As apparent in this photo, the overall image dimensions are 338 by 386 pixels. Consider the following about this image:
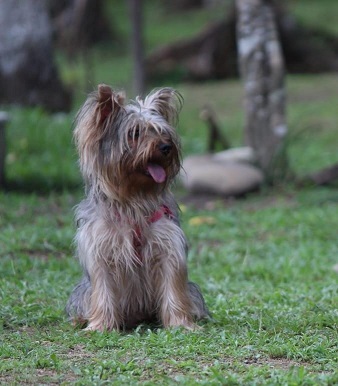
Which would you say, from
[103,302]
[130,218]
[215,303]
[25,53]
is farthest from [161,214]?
[25,53]

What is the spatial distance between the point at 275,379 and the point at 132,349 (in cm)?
104

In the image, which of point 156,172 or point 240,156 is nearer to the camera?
point 156,172

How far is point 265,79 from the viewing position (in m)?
12.0

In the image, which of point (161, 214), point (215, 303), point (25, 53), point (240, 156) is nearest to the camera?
point (161, 214)

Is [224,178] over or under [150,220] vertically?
under

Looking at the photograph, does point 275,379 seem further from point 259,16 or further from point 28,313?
point 259,16

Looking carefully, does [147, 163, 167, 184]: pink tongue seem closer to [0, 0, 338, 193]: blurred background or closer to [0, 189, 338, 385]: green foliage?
[0, 189, 338, 385]: green foliage

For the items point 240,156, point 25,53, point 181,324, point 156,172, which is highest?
point 25,53

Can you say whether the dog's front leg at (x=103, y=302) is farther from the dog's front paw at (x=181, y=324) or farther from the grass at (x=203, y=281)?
the dog's front paw at (x=181, y=324)

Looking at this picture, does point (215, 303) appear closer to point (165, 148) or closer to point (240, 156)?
point (165, 148)

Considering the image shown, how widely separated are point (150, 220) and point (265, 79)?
234 inches

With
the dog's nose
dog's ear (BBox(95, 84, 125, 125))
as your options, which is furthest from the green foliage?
dog's ear (BBox(95, 84, 125, 125))

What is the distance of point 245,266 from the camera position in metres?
8.83

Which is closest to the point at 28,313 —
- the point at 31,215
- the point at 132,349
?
the point at 132,349
